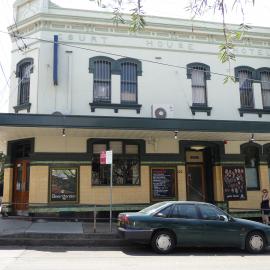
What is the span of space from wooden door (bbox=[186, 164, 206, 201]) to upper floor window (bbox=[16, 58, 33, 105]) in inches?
313

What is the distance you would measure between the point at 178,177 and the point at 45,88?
268 inches

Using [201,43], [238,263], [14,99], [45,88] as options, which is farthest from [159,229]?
[201,43]

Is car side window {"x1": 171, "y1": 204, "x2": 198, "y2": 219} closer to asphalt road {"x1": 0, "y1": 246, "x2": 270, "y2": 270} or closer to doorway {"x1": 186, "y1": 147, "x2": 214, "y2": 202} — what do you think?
asphalt road {"x1": 0, "y1": 246, "x2": 270, "y2": 270}

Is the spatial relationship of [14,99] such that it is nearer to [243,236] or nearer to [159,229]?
[159,229]

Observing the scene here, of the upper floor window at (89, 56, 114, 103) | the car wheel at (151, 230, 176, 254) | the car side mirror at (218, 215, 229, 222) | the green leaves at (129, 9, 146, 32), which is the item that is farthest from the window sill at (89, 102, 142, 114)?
the green leaves at (129, 9, 146, 32)

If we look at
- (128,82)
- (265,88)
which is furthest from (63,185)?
(265,88)

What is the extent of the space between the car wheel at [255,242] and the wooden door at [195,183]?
685 cm

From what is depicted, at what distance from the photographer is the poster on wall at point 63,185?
17.1m

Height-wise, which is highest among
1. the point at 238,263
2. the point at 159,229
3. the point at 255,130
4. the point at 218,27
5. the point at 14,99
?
the point at 218,27

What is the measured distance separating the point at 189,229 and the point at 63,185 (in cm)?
696

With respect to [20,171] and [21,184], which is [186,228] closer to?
[21,184]

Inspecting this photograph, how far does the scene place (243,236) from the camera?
12.2 meters

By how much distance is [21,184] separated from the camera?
18.3 meters

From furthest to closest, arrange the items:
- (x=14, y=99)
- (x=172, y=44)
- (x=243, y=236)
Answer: (x=172, y=44)
(x=14, y=99)
(x=243, y=236)
